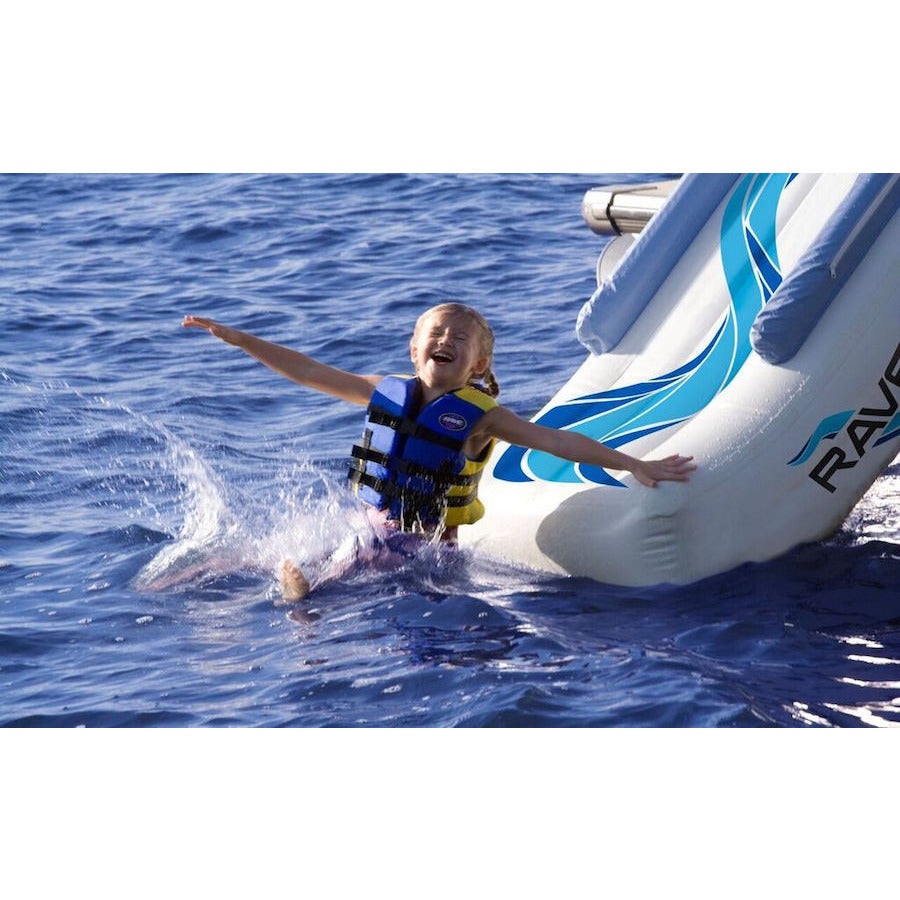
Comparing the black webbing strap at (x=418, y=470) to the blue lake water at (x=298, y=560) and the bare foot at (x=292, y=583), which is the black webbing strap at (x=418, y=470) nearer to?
the blue lake water at (x=298, y=560)

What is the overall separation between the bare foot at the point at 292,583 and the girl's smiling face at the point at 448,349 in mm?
668

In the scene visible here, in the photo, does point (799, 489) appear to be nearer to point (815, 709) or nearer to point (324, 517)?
point (815, 709)

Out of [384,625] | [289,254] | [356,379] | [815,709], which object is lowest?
[815,709]

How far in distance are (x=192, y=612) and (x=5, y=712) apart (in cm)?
71

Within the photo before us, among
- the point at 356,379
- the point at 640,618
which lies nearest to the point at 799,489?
the point at 640,618

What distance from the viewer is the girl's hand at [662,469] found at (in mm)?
4172

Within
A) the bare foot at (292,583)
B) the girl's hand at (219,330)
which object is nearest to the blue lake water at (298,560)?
the bare foot at (292,583)

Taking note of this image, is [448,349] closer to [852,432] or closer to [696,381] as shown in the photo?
[696,381]

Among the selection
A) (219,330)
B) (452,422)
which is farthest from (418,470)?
(219,330)

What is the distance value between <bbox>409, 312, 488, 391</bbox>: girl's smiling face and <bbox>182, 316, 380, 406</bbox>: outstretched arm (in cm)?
24

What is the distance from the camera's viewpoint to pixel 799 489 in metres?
4.33

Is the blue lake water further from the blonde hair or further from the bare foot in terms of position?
the blonde hair

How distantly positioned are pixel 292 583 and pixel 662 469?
1112mm

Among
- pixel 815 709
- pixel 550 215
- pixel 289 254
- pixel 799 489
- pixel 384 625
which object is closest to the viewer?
pixel 815 709
